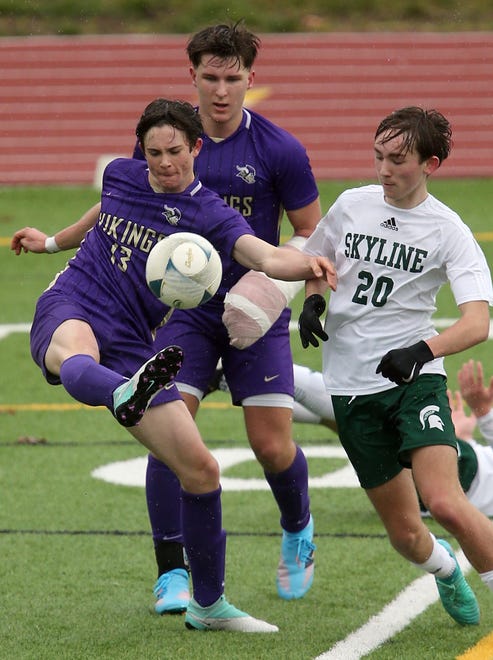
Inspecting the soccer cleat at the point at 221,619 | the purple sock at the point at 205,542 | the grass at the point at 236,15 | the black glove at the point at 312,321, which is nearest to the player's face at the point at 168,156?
the black glove at the point at 312,321

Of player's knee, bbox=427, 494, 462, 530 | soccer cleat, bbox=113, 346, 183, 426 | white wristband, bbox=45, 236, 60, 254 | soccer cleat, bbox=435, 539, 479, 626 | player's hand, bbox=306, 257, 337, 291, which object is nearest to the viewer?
soccer cleat, bbox=113, 346, 183, 426

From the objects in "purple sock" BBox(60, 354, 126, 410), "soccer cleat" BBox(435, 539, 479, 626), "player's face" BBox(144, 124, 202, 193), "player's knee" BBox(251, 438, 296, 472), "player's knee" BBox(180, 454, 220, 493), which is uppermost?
"player's face" BBox(144, 124, 202, 193)

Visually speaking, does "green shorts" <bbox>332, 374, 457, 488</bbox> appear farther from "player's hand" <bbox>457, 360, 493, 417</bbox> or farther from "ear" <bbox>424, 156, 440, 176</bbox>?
"ear" <bbox>424, 156, 440, 176</bbox>

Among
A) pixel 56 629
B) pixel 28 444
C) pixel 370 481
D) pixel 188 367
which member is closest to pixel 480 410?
pixel 370 481

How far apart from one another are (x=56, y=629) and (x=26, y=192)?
48.1 ft

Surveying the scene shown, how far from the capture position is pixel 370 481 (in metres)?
4.71

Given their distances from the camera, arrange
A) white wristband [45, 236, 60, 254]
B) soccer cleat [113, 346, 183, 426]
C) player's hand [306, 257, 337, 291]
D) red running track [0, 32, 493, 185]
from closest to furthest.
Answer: soccer cleat [113, 346, 183, 426]
player's hand [306, 257, 337, 291]
white wristband [45, 236, 60, 254]
red running track [0, 32, 493, 185]

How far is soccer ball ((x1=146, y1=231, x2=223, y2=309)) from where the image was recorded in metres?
4.49

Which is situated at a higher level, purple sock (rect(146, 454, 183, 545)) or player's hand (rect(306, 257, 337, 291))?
player's hand (rect(306, 257, 337, 291))

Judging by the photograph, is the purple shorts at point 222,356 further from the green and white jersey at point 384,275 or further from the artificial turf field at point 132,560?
the artificial turf field at point 132,560

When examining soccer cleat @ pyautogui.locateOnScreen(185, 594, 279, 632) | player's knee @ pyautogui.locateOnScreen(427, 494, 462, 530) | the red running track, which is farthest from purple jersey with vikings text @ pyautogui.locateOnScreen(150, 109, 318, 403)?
the red running track

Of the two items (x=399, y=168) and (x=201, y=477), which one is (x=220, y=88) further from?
(x=201, y=477)

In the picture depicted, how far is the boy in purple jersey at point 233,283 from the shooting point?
5.30 meters

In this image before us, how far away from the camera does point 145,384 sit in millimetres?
4258
